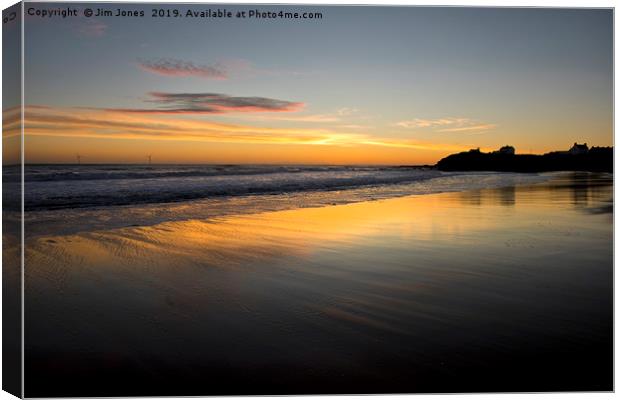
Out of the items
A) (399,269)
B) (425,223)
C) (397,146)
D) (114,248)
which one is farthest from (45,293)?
(425,223)

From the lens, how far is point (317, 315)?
10.5 ft

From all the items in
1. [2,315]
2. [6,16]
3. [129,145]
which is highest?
[6,16]

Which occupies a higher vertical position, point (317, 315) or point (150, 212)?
point (150, 212)

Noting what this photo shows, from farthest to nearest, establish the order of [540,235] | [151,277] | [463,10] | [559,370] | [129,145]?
[129,145]
[540,235]
[151,277]
[463,10]
[559,370]

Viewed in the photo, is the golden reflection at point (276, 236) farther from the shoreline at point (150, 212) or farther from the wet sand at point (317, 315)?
the shoreline at point (150, 212)

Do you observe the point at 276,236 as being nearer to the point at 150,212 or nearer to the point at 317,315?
the point at 317,315

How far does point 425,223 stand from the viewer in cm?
700

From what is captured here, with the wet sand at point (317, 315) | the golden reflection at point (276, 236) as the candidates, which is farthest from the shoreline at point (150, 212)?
the wet sand at point (317, 315)

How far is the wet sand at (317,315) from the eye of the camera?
8.57 feet

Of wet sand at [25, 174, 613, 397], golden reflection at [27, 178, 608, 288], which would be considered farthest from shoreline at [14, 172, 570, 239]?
wet sand at [25, 174, 613, 397]

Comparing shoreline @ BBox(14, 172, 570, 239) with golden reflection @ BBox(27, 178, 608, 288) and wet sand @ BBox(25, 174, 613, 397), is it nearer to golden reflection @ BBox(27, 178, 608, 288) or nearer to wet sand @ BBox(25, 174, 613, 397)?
golden reflection @ BBox(27, 178, 608, 288)

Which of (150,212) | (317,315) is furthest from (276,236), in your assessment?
(150,212)

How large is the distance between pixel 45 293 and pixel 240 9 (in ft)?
7.97

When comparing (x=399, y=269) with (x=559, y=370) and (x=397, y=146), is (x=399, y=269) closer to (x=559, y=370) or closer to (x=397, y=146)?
(x=559, y=370)
